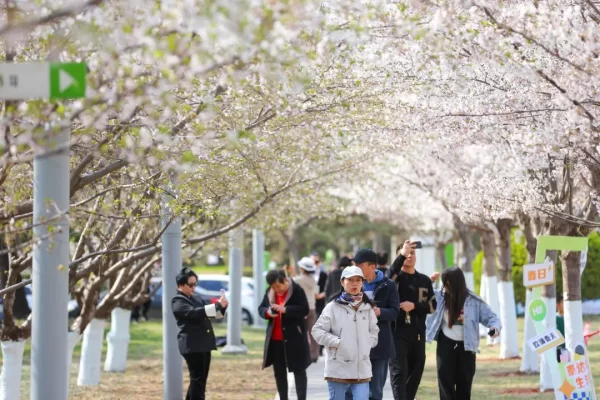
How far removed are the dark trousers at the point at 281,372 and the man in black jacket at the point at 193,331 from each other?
2.32ft

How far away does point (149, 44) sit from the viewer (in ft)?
21.5

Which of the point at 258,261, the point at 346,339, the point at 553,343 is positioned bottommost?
the point at 553,343

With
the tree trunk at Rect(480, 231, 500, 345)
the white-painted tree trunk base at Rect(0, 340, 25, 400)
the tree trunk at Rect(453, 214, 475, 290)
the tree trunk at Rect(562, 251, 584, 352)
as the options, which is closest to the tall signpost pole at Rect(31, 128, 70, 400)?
the white-painted tree trunk base at Rect(0, 340, 25, 400)

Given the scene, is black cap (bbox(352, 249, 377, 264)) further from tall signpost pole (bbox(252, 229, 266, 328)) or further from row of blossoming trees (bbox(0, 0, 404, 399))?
tall signpost pole (bbox(252, 229, 266, 328))

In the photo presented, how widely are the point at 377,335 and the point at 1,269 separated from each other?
260 inches

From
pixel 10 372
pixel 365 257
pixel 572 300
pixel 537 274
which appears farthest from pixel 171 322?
pixel 572 300

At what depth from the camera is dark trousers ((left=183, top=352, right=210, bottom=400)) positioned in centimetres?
1229

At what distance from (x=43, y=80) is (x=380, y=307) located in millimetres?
5276

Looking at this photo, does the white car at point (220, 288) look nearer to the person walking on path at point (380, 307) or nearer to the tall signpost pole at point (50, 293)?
the person walking on path at point (380, 307)

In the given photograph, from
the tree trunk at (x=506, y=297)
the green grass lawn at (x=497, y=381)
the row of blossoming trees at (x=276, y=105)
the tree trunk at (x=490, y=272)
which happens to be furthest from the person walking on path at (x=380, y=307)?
the tree trunk at (x=490, y=272)

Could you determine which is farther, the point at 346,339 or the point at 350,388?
the point at 350,388

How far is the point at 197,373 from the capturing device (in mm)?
12359

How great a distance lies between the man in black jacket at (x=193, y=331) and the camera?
480 inches

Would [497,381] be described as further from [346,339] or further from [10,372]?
[346,339]
